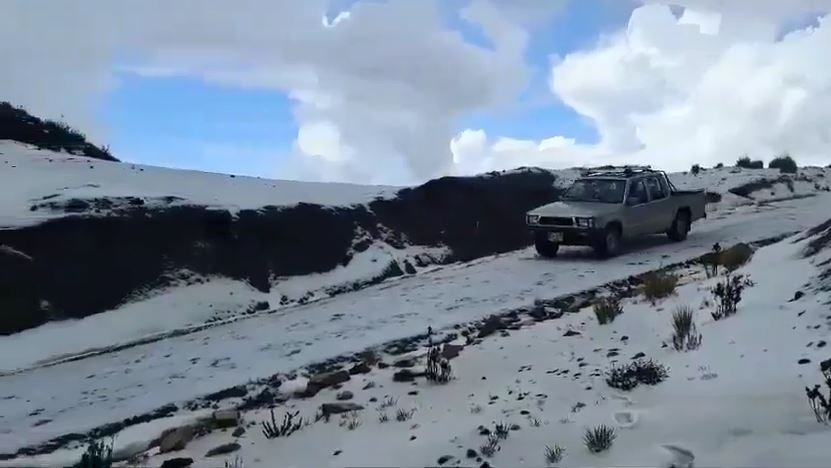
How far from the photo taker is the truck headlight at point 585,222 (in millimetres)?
18028

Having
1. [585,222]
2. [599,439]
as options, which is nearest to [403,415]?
[599,439]

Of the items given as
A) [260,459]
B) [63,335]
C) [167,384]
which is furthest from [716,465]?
[63,335]

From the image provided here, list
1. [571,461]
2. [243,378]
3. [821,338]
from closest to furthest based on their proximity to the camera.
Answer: [571,461] < [821,338] < [243,378]

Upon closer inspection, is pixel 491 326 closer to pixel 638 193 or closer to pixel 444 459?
pixel 444 459

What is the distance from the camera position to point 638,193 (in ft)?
64.1

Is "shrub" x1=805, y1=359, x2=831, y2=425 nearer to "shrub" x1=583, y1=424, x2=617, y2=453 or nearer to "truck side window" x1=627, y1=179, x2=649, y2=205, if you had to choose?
"shrub" x1=583, y1=424, x2=617, y2=453

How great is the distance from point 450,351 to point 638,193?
10.8 metres

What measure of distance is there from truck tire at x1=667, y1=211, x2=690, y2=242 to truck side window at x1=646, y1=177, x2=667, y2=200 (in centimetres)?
70

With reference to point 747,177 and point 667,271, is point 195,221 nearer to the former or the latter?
point 667,271

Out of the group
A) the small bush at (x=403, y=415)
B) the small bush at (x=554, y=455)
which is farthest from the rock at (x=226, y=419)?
the small bush at (x=554, y=455)

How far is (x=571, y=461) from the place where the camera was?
19.7 ft

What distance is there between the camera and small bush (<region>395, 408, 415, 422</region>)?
24.3 feet

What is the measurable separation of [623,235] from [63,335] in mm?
11350

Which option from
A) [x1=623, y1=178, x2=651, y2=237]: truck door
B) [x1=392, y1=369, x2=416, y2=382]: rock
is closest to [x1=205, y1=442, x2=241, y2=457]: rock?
[x1=392, y1=369, x2=416, y2=382]: rock
